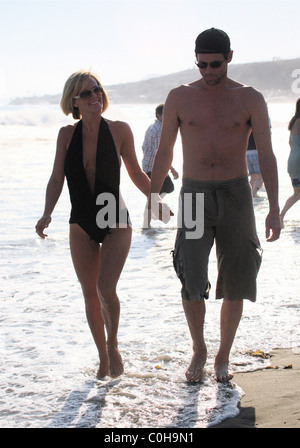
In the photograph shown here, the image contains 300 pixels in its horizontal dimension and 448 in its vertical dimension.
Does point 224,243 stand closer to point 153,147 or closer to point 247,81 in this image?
point 153,147

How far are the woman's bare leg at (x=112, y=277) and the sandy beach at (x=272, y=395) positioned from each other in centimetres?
76

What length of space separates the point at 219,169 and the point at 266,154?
28 centimetres

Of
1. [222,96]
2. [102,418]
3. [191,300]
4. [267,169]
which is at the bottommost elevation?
[102,418]

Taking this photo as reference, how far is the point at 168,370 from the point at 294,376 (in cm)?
A: 78

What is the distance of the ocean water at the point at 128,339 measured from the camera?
3.79 meters

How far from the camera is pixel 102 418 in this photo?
3.69 metres

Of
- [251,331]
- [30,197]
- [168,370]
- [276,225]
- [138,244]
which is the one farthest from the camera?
[30,197]

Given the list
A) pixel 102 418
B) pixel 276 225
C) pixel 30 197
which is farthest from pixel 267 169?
pixel 30 197

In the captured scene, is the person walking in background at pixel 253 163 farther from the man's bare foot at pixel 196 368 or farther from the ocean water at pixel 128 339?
the man's bare foot at pixel 196 368

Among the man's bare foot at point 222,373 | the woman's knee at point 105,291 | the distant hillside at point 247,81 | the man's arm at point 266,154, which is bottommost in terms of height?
the man's bare foot at point 222,373

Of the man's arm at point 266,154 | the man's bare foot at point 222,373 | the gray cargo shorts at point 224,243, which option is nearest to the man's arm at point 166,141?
the gray cargo shorts at point 224,243

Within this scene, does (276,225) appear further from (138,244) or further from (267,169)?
(138,244)

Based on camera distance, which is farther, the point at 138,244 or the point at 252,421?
the point at 138,244

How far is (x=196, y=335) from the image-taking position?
411 centimetres
